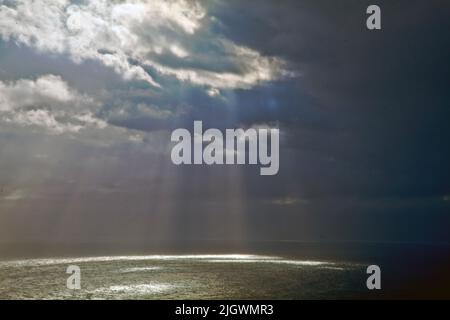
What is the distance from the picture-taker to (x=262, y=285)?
79812 mm
